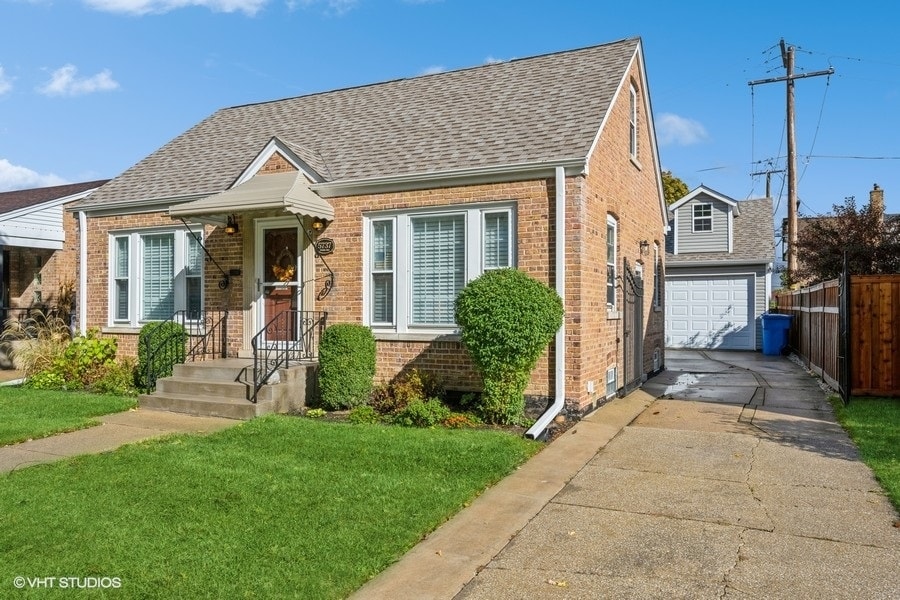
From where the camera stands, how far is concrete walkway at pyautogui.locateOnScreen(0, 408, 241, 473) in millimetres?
6957

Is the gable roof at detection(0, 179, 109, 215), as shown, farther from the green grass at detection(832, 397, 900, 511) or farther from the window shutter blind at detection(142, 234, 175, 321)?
the green grass at detection(832, 397, 900, 511)

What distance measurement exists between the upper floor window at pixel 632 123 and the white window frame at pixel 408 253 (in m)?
4.04

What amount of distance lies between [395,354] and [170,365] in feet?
13.2

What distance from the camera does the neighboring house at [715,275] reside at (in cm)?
2158

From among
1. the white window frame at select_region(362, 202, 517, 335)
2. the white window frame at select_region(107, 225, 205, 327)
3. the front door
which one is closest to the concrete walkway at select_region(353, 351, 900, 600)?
the white window frame at select_region(362, 202, 517, 335)

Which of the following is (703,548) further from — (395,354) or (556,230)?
(395,354)

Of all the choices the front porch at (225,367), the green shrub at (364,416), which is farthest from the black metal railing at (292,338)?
the green shrub at (364,416)

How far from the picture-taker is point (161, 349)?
1106 centimetres

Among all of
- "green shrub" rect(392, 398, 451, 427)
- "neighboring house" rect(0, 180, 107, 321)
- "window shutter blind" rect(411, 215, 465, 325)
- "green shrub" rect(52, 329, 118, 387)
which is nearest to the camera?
"green shrub" rect(392, 398, 451, 427)

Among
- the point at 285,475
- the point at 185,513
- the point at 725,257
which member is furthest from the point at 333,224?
the point at 725,257

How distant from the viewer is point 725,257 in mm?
22031

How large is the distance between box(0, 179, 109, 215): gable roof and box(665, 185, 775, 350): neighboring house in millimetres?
19309

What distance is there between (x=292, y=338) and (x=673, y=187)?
30.2m

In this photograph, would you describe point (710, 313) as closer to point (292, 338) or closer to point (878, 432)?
point (878, 432)
